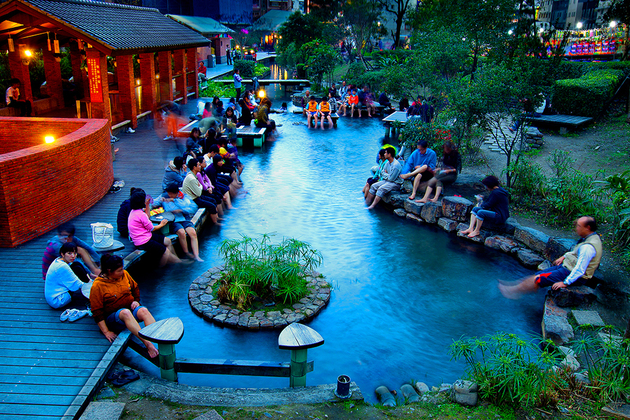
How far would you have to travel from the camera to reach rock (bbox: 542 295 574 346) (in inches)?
228

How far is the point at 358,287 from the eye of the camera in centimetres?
748

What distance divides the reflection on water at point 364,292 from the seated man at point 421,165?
1.00 meters

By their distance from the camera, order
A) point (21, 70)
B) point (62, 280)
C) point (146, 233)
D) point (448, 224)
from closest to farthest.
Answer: point (62, 280) → point (146, 233) → point (448, 224) → point (21, 70)

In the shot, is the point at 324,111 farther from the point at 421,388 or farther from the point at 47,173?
the point at 421,388

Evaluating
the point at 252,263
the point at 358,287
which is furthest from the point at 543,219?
the point at 252,263

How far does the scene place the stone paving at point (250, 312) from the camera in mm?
6227

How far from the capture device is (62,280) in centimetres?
562

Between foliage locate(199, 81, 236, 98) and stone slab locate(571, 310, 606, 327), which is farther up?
foliage locate(199, 81, 236, 98)

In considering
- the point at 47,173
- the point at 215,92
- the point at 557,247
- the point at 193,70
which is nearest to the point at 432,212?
the point at 557,247

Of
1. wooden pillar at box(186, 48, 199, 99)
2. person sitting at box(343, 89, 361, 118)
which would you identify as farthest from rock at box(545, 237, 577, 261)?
wooden pillar at box(186, 48, 199, 99)

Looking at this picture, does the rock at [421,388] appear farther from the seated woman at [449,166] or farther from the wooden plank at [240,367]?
the seated woman at [449,166]

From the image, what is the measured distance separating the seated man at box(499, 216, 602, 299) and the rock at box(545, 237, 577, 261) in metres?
0.53

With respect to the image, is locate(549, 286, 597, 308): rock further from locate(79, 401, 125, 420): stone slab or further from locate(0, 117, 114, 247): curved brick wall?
locate(0, 117, 114, 247): curved brick wall

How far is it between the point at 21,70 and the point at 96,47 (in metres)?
4.19
